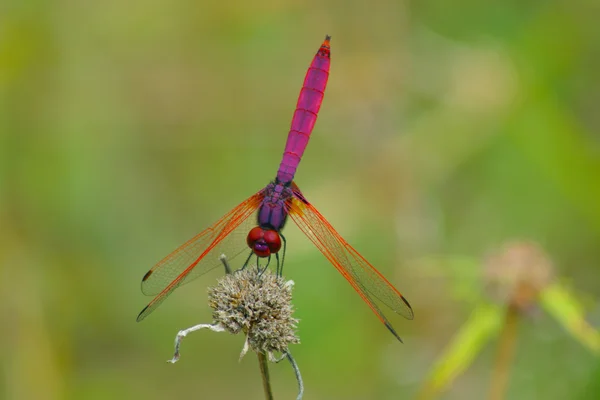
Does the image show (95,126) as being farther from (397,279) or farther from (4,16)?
Result: (397,279)

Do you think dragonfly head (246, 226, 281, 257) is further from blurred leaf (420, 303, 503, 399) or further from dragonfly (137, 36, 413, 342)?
blurred leaf (420, 303, 503, 399)

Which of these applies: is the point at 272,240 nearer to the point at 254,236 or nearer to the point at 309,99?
the point at 254,236

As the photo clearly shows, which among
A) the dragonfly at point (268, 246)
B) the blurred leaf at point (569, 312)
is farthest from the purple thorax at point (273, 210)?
the blurred leaf at point (569, 312)

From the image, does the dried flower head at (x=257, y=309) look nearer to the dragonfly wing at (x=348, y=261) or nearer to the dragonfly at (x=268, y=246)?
the dragonfly at (x=268, y=246)

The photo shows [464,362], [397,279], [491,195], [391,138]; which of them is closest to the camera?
[464,362]

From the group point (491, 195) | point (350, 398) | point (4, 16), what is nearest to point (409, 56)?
point (491, 195)

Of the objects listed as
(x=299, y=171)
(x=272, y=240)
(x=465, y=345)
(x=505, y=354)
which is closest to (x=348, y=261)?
(x=272, y=240)

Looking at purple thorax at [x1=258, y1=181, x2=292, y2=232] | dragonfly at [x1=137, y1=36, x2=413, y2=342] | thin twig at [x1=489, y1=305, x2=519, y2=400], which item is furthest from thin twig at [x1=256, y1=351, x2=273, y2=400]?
thin twig at [x1=489, y1=305, x2=519, y2=400]
